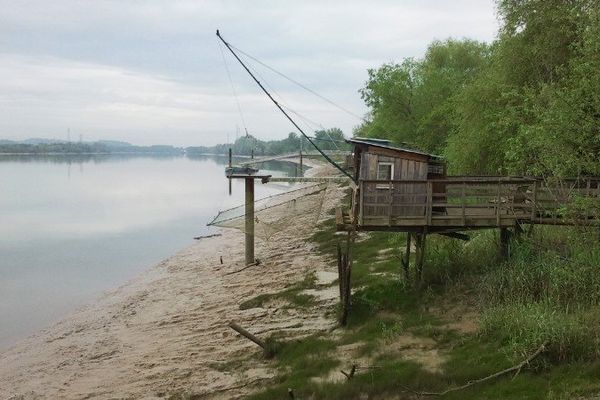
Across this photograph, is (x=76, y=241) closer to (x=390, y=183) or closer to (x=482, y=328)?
(x=390, y=183)

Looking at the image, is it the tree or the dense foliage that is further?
the tree

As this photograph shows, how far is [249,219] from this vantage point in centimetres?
2656

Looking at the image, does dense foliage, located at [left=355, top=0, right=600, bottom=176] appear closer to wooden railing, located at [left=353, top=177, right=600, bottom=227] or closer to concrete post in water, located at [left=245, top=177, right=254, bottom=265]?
wooden railing, located at [left=353, top=177, right=600, bottom=227]

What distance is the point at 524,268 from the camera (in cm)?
1452

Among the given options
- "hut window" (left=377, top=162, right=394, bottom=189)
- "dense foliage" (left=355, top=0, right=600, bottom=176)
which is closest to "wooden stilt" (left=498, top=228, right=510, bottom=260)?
"dense foliage" (left=355, top=0, right=600, bottom=176)

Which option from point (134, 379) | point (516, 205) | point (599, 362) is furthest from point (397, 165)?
point (134, 379)

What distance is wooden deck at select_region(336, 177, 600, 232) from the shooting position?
52.2ft

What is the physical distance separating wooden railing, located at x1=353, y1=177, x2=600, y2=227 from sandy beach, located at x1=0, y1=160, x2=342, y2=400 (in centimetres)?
422

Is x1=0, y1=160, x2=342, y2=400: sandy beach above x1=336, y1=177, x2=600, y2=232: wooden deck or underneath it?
underneath

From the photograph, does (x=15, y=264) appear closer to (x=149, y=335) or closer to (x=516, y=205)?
(x=149, y=335)

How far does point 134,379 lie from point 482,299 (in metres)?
10.6

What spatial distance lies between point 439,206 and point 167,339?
10.8 m

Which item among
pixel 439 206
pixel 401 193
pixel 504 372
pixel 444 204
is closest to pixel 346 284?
pixel 401 193

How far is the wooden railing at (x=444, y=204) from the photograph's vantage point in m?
15.9
